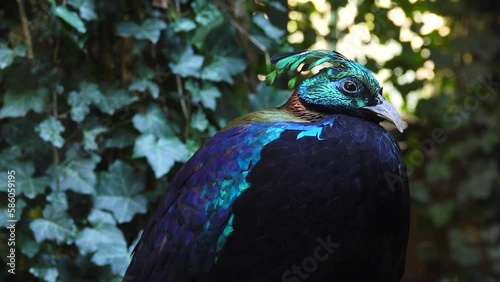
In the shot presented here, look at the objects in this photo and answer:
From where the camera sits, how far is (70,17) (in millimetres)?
1982

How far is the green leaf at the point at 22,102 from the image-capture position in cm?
201

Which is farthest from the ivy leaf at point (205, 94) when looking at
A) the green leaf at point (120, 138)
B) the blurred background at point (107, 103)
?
the green leaf at point (120, 138)

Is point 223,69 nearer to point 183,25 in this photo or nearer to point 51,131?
point 183,25

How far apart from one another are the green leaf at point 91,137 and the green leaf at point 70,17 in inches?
12.0

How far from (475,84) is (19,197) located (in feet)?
7.84

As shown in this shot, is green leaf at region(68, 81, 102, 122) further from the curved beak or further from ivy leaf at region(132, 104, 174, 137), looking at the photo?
the curved beak

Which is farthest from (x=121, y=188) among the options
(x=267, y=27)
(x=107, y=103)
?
(x=267, y=27)

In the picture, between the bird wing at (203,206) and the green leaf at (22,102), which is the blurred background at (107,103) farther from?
the bird wing at (203,206)

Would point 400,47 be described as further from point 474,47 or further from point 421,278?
point 421,278

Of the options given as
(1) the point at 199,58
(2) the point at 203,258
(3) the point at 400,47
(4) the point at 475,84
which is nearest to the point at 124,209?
(1) the point at 199,58

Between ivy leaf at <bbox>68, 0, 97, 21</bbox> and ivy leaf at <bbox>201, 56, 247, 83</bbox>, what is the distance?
384 mm

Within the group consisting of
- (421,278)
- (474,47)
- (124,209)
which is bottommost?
(421,278)

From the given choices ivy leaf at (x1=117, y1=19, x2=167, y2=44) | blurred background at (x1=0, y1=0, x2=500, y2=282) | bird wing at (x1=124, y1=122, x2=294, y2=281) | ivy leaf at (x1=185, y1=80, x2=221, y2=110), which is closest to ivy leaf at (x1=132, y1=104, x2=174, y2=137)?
blurred background at (x1=0, y1=0, x2=500, y2=282)

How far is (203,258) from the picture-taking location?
137cm
